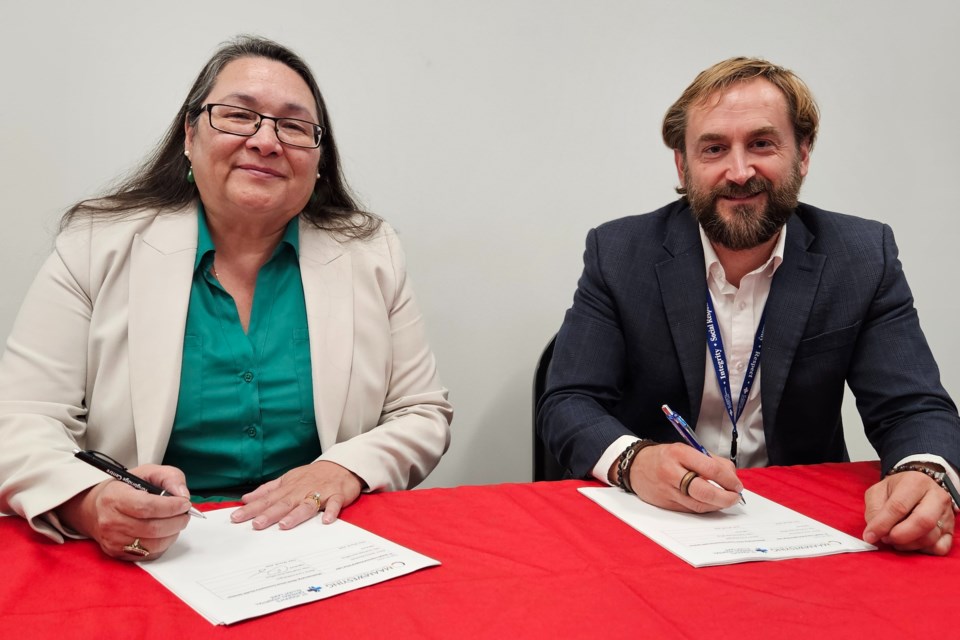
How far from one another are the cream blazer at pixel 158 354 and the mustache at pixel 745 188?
945mm

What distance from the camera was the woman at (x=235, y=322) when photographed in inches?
66.9

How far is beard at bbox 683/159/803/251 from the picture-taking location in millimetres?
2031

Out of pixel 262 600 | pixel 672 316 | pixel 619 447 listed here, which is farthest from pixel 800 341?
pixel 262 600

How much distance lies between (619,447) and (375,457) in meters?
0.54

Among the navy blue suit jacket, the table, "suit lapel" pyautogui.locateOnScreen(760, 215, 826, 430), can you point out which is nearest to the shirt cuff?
the navy blue suit jacket

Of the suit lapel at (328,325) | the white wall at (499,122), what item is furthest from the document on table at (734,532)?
the white wall at (499,122)

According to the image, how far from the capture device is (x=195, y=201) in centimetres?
199

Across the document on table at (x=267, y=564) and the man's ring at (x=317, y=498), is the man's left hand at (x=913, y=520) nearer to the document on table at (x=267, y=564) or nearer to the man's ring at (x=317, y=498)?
the document on table at (x=267, y=564)

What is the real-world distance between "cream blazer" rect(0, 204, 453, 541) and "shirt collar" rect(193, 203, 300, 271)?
0.02 m

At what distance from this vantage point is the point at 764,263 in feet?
6.99

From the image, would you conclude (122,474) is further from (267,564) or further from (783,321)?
(783,321)

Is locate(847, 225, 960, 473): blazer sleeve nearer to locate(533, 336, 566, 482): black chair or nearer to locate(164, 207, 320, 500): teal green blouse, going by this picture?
locate(533, 336, 566, 482): black chair

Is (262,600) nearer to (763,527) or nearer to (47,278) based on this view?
(763,527)

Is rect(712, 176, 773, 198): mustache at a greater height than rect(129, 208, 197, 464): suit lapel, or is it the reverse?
rect(712, 176, 773, 198): mustache
